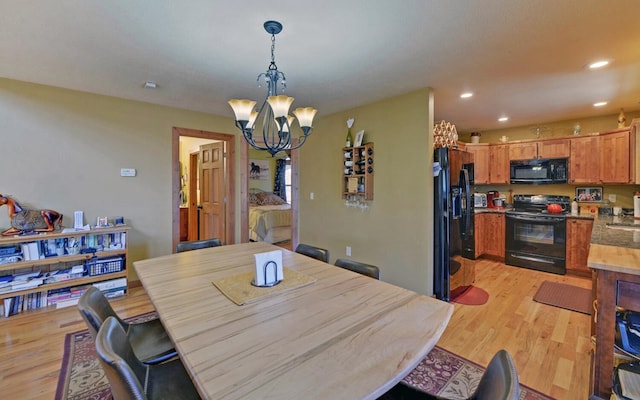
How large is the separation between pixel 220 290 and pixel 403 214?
245 centimetres

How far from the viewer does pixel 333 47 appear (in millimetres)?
2188

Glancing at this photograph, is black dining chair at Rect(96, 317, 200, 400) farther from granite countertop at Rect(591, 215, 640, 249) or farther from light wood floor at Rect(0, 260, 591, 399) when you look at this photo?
granite countertop at Rect(591, 215, 640, 249)

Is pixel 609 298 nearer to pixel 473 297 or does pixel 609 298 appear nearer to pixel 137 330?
pixel 473 297

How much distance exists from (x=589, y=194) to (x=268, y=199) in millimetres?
6383

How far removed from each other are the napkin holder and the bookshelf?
A: 258 centimetres

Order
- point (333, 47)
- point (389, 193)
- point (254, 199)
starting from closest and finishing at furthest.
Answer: point (333, 47)
point (389, 193)
point (254, 199)

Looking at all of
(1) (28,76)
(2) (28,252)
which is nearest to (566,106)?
(1) (28,76)

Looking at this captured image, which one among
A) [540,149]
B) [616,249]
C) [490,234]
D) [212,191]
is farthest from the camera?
[490,234]

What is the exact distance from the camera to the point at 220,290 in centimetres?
154

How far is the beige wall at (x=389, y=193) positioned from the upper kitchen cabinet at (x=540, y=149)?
8.85 ft

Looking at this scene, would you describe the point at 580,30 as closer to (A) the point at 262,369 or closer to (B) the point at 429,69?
(B) the point at 429,69

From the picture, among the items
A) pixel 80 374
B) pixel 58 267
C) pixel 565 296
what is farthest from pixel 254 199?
pixel 565 296

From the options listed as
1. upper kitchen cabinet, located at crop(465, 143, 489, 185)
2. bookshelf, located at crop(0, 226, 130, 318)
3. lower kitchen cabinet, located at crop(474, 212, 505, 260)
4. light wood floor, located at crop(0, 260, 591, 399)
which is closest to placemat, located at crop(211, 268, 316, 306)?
light wood floor, located at crop(0, 260, 591, 399)

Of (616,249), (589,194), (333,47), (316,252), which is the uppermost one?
(333,47)
